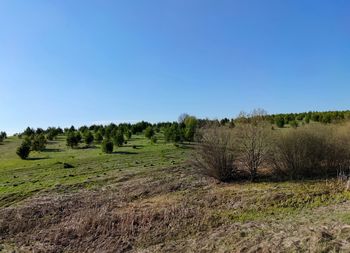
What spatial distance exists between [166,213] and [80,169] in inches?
519

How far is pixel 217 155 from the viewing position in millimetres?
21531

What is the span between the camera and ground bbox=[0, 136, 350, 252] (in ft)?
35.6

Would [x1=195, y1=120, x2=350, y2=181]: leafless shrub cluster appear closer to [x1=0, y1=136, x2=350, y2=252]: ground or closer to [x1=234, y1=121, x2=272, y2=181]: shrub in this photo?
[x1=234, y1=121, x2=272, y2=181]: shrub

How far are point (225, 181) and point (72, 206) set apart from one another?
902 centimetres

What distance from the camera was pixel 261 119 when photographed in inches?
886

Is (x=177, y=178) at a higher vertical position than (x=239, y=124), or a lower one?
lower

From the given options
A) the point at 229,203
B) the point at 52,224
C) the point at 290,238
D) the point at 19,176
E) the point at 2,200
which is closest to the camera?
the point at 290,238

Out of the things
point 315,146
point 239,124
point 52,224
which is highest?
point 239,124

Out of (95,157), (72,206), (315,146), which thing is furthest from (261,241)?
(95,157)

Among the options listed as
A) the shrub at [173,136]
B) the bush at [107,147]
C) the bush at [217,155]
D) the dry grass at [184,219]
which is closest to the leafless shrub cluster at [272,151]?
the bush at [217,155]

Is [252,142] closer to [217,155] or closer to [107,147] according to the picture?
[217,155]

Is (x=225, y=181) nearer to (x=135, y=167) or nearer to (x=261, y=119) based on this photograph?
(x=261, y=119)

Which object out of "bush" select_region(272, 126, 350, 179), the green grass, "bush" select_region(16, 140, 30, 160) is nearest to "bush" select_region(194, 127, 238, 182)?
"bush" select_region(272, 126, 350, 179)

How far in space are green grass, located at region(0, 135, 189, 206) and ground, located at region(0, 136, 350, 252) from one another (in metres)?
0.16
